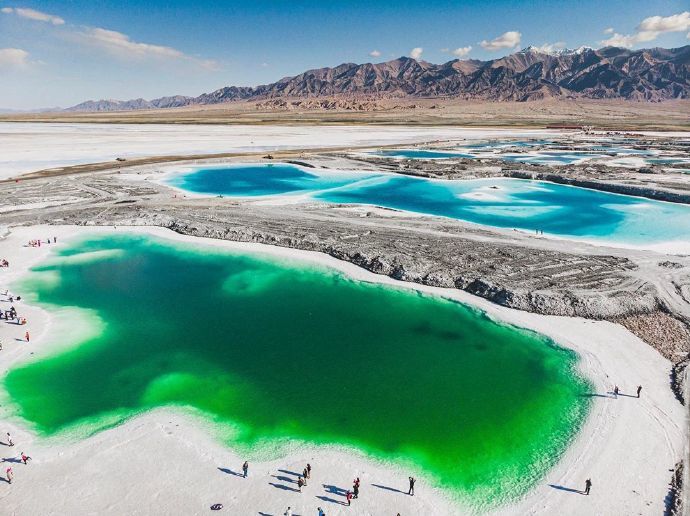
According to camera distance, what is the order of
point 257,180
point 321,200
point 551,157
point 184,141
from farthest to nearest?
point 184,141 < point 551,157 < point 257,180 < point 321,200

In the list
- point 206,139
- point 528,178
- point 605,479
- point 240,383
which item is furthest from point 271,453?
point 206,139

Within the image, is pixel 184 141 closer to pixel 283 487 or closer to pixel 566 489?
pixel 283 487

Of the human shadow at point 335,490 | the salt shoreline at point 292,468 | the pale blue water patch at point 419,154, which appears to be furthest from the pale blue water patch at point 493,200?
the human shadow at point 335,490

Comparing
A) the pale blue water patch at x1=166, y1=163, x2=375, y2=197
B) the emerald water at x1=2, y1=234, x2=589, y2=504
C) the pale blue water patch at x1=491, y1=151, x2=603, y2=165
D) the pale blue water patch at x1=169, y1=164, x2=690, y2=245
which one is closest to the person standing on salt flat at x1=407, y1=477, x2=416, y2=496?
the emerald water at x1=2, y1=234, x2=589, y2=504

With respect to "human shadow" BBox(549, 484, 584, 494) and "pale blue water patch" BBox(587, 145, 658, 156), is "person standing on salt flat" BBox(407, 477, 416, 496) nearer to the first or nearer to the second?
"human shadow" BBox(549, 484, 584, 494)

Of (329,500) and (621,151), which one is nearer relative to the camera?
(329,500)

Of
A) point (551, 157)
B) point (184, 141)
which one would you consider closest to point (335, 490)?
point (551, 157)
